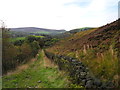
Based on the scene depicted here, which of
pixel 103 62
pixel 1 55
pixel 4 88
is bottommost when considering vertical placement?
pixel 4 88

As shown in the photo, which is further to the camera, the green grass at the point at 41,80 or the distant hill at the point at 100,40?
the distant hill at the point at 100,40

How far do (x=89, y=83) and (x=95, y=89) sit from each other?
1.43 feet

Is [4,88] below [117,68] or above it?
below

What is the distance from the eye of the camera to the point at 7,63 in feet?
62.0

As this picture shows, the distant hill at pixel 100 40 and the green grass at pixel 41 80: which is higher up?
the distant hill at pixel 100 40

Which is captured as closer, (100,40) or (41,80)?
(41,80)

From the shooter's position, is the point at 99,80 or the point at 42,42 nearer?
the point at 99,80

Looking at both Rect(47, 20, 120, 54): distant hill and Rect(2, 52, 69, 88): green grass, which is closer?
Rect(2, 52, 69, 88): green grass

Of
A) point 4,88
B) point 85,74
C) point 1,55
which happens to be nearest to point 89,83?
point 85,74

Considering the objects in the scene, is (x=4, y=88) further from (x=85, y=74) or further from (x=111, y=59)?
(x=111, y=59)

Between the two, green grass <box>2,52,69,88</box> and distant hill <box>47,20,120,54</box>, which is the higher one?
distant hill <box>47,20,120,54</box>

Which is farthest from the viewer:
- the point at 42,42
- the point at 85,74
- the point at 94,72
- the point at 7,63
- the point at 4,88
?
the point at 42,42

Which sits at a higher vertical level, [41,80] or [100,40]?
[100,40]

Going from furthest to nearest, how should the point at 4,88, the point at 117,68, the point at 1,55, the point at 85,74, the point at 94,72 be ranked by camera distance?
the point at 1,55
the point at 4,88
the point at 85,74
the point at 94,72
the point at 117,68
